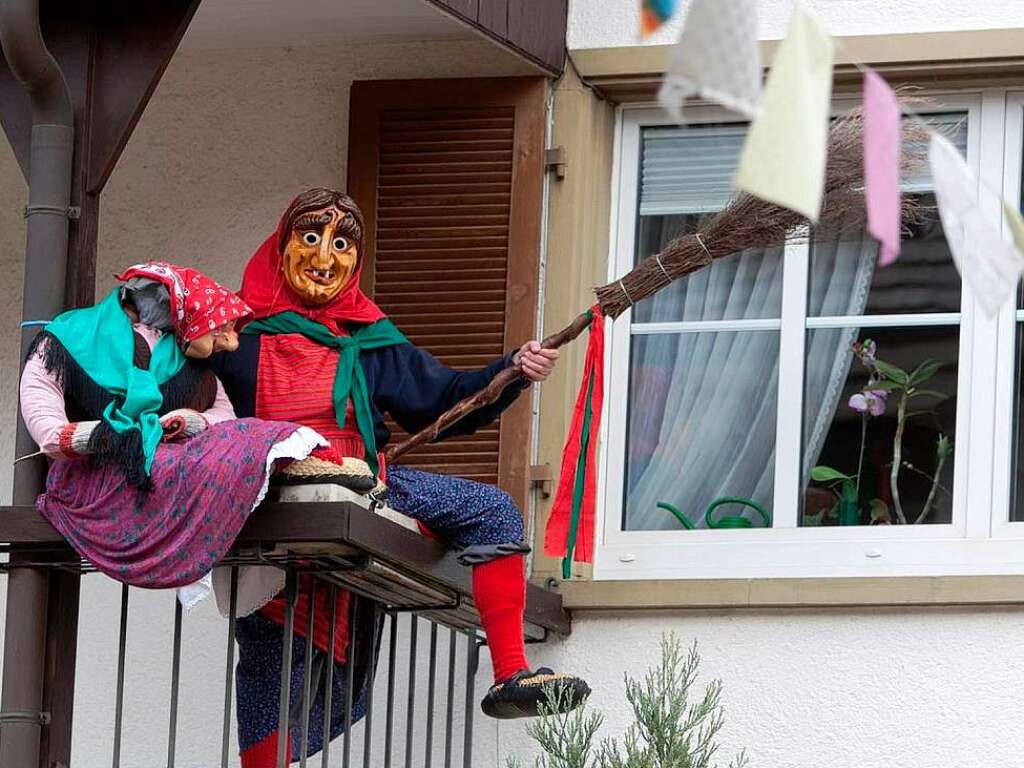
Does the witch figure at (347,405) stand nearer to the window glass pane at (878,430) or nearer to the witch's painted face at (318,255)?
the witch's painted face at (318,255)

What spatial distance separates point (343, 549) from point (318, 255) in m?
0.77

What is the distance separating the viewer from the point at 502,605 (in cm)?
501

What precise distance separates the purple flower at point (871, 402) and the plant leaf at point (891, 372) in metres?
0.04

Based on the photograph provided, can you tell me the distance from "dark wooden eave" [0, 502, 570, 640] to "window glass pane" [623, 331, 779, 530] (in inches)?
35.7

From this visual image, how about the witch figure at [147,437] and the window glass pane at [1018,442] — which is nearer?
the witch figure at [147,437]

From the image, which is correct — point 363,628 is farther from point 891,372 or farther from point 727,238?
point 891,372

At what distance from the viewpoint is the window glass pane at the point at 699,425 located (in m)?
5.98

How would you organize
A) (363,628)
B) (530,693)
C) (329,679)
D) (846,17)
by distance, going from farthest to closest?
1. (846,17)
2. (363,628)
3. (329,679)
4. (530,693)

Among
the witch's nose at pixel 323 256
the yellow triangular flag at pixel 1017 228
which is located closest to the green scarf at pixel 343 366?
the witch's nose at pixel 323 256

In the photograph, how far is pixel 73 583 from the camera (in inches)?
195

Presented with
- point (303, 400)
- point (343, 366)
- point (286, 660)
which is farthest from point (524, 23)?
point (286, 660)

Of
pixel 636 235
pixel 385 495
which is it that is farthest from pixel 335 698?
pixel 636 235

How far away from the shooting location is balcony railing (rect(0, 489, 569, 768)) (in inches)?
183

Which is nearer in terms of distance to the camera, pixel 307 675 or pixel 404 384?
pixel 307 675
